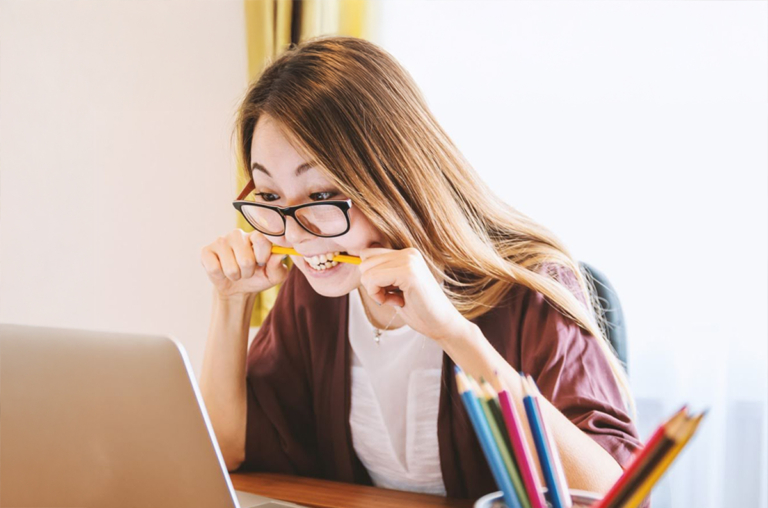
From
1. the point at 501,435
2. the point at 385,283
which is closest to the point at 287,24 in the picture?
the point at 385,283

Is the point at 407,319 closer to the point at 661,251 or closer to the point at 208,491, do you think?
the point at 208,491

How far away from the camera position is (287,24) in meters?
2.03

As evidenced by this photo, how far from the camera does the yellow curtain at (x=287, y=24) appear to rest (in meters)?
1.95

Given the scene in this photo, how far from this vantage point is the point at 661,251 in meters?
1.63

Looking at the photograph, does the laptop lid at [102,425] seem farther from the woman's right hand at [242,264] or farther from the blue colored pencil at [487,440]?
the woman's right hand at [242,264]

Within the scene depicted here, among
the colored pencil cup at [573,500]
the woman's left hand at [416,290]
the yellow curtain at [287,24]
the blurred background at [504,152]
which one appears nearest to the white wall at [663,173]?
the blurred background at [504,152]

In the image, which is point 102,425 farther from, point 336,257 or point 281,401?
point 281,401

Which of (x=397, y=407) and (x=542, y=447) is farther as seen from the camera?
(x=397, y=407)

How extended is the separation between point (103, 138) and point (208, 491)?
5.41 ft

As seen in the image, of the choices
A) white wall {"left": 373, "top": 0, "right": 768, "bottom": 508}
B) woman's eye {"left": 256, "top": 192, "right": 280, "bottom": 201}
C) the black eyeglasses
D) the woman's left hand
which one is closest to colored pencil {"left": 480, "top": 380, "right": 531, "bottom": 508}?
the woman's left hand

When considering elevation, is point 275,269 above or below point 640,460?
below

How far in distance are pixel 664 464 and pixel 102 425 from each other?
480mm

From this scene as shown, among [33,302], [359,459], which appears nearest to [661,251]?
[359,459]

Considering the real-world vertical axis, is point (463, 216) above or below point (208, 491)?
above
